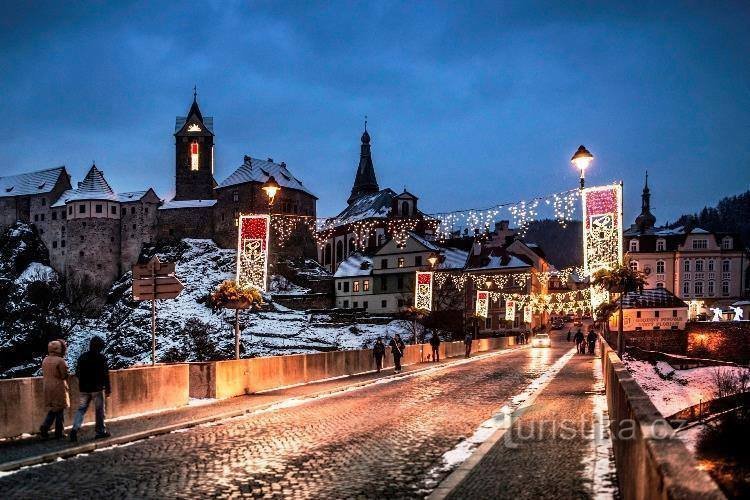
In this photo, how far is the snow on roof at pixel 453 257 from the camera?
92.0 meters

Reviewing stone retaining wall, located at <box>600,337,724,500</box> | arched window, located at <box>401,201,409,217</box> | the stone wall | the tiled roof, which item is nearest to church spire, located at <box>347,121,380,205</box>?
arched window, located at <box>401,201,409,217</box>

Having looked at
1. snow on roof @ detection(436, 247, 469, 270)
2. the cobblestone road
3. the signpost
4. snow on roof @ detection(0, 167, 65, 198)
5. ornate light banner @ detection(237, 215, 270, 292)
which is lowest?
the cobblestone road

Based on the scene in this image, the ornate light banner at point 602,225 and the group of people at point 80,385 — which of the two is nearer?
the group of people at point 80,385

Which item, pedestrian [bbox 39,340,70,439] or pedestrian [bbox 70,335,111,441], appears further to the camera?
pedestrian [bbox 70,335,111,441]

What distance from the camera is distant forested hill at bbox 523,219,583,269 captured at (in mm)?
133375

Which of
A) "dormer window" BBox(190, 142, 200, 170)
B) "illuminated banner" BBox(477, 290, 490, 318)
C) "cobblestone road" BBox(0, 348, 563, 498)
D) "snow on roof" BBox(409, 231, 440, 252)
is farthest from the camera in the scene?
"dormer window" BBox(190, 142, 200, 170)

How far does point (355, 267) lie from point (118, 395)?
7926cm

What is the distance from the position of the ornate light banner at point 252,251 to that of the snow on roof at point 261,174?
264ft

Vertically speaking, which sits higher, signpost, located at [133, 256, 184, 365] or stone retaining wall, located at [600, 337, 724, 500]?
signpost, located at [133, 256, 184, 365]

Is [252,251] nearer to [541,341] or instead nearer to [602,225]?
[602,225]

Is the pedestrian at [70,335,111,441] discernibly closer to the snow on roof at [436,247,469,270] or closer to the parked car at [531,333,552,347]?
the parked car at [531,333,552,347]

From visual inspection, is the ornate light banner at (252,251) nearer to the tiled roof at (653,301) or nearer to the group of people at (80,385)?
the group of people at (80,385)

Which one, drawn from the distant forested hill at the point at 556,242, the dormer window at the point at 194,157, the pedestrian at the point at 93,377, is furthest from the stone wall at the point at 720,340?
the dormer window at the point at 194,157

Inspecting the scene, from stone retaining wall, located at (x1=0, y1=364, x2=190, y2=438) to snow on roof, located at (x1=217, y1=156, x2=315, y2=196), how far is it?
290ft
